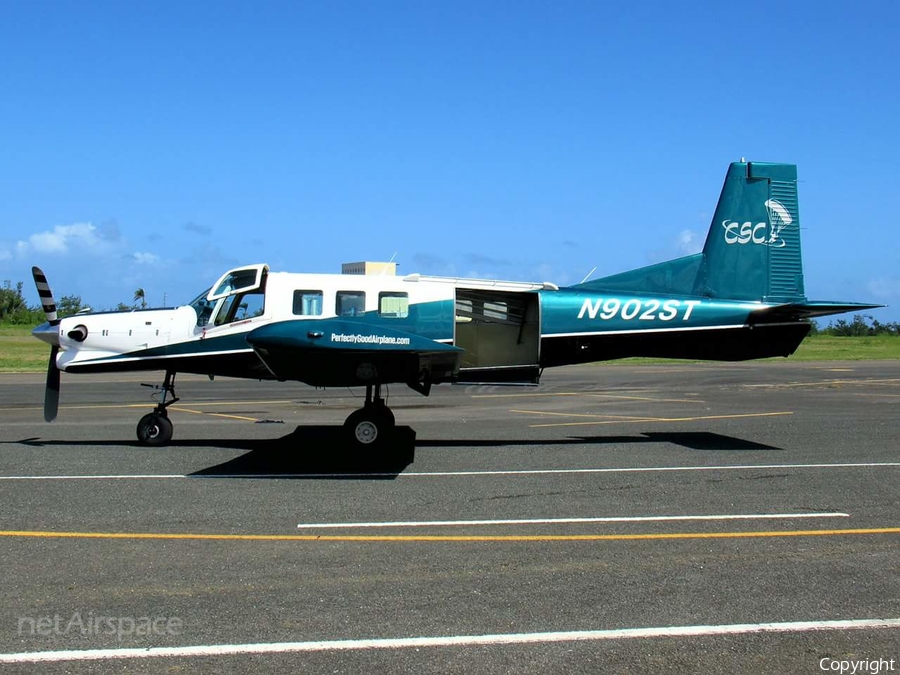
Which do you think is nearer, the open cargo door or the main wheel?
the main wheel

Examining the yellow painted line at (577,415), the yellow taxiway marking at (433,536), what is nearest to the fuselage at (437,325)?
the yellow painted line at (577,415)

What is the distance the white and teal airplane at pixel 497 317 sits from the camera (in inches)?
484

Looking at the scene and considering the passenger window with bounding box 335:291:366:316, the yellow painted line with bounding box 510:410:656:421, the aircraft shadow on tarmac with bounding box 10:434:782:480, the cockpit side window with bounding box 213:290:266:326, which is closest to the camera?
the aircraft shadow on tarmac with bounding box 10:434:782:480

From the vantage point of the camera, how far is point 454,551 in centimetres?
671

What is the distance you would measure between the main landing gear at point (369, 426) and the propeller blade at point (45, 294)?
490 centimetres

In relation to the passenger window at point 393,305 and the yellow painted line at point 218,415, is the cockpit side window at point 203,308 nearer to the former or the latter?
the passenger window at point 393,305

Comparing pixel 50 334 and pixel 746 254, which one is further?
pixel 746 254

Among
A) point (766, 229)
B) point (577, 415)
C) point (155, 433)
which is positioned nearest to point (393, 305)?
point (155, 433)

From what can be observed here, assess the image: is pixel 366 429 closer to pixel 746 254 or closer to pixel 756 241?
pixel 746 254

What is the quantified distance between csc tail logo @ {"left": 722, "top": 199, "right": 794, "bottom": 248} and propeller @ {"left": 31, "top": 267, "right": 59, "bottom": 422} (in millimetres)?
10559

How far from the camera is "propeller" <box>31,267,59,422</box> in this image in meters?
12.5

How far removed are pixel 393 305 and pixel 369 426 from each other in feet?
6.13

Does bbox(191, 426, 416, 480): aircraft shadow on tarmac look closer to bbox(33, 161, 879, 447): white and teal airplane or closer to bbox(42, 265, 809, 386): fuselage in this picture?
bbox(33, 161, 879, 447): white and teal airplane

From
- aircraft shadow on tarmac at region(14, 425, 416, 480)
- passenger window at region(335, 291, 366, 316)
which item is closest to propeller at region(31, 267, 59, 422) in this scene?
aircraft shadow on tarmac at region(14, 425, 416, 480)
